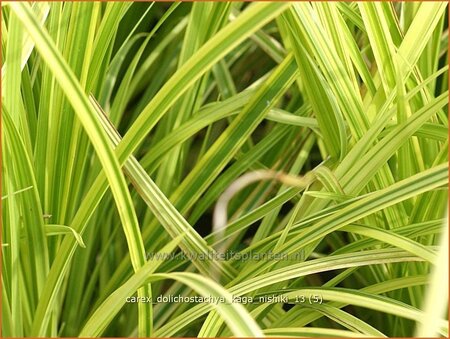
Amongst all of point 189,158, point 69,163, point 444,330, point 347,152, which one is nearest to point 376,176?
point 347,152

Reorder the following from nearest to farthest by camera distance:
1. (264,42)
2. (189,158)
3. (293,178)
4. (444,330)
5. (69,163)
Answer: (444,330) → (69,163) → (293,178) → (264,42) → (189,158)

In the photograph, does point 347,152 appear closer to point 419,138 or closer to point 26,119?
point 419,138

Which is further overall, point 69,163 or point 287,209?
point 287,209

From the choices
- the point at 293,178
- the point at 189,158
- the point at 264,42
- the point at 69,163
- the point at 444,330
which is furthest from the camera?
the point at 189,158

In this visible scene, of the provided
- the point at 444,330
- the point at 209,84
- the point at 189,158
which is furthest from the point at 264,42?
the point at 444,330

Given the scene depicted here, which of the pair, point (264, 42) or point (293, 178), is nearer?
point (293, 178)

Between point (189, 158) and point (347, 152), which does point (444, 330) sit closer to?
point (347, 152)

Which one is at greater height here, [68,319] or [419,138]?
[419,138]

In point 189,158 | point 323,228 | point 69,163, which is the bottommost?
point 323,228

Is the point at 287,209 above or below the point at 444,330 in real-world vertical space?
above
